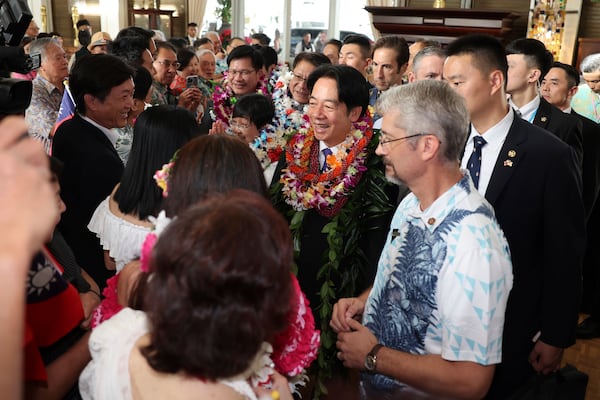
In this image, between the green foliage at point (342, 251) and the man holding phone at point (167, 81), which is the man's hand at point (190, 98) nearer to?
the man holding phone at point (167, 81)

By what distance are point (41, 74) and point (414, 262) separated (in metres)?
3.65

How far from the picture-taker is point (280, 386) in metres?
1.15

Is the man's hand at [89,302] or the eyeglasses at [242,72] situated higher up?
the eyeglasses at [242,72]

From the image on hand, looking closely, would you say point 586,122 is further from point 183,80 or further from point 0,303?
point 0,303

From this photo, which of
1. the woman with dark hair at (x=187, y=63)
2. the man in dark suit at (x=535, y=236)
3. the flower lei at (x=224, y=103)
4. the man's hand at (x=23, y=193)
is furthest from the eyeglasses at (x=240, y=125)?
the man's hand at (x=23, y=193)

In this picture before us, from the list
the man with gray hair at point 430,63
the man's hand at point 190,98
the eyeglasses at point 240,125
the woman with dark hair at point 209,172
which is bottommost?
the eyeglasses at point 240,125

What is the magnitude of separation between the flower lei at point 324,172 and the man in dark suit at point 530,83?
1.09 m

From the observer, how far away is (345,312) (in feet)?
5.86

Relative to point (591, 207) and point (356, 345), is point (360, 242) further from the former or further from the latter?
point (591, 207)

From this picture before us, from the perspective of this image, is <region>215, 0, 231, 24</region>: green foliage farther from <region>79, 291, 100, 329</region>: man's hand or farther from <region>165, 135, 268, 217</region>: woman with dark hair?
<region>165, 135, 268, 217</region>: woman with dark hair

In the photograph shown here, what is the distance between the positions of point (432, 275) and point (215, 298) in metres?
0.76

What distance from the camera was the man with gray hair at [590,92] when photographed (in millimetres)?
4414

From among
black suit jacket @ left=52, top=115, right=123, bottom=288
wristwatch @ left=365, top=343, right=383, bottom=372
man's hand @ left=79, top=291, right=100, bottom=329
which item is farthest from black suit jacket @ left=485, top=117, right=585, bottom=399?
black suit jacket @ left=52, top=115, right=123, bottom=288

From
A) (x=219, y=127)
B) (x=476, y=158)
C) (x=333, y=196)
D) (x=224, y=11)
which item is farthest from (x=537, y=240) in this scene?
(x=224, y=11)
